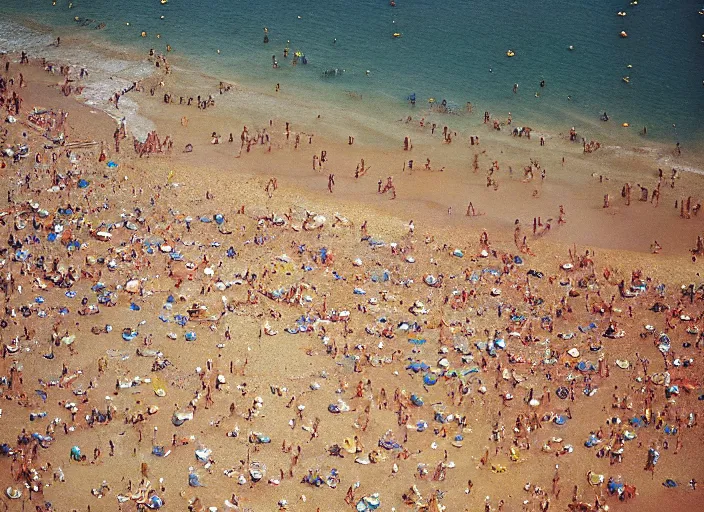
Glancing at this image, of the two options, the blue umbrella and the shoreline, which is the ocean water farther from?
the blue umbrella

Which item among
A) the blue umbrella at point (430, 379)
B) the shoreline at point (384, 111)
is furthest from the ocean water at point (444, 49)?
the blue umbrella at point (430, 379)

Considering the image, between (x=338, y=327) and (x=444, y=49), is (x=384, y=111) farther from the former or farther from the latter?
(x=338, y=327)

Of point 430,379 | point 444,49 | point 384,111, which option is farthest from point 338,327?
point 444,49

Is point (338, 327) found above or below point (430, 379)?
above

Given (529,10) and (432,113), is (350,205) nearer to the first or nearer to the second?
(432,113)

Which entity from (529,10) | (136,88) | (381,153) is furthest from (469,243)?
(529,10)

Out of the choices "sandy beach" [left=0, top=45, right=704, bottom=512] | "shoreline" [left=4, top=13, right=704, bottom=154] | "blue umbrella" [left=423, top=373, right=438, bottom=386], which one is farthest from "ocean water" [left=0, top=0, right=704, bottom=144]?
"blue umbrella" [left=423, top=373, right=438, bottom=386]
